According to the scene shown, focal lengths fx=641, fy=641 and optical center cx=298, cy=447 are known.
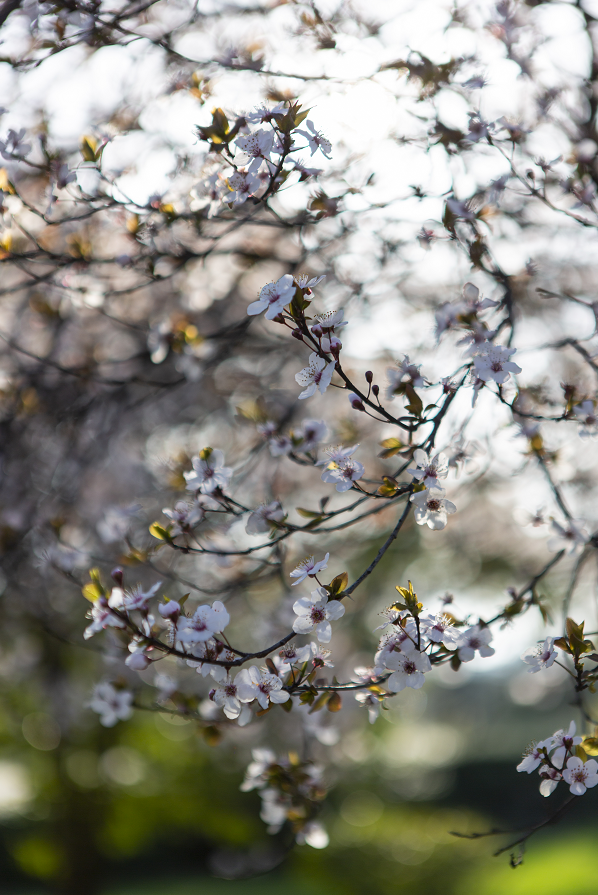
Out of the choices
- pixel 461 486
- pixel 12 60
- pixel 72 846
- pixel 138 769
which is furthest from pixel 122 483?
pixel 138 769

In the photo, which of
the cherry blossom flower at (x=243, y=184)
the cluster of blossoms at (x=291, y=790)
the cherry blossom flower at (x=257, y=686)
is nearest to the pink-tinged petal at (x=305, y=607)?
the cherry blossom flower at (x=257, y=686)

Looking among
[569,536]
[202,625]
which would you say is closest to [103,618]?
[202,625]

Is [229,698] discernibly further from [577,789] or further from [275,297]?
[275,297]

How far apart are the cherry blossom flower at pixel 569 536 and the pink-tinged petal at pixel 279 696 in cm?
125

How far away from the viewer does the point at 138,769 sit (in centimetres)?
940

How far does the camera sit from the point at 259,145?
1.72m

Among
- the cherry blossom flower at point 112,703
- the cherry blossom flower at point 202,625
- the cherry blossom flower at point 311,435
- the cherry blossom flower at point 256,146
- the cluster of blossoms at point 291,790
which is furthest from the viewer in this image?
the cherry blossom flower at point 112,703

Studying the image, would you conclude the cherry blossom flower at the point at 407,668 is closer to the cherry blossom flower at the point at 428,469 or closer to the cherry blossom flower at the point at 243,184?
the cherry blossom flower at the point at 428,469

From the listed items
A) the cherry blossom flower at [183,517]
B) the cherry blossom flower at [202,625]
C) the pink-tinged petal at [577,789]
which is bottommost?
the pink-tinged petal at [577,789]

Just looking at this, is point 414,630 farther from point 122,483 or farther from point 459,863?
point 459,863

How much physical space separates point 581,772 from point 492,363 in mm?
1025

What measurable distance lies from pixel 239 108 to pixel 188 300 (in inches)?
77.5

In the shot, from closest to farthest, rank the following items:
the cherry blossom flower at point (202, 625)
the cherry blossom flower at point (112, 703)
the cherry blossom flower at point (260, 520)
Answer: the cherry blossom flower at point (202, 625) < the cherry blossom flower at point (260, 520) < the cherry blossom flower at point (112, 703)

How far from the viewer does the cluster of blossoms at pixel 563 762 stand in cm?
156
